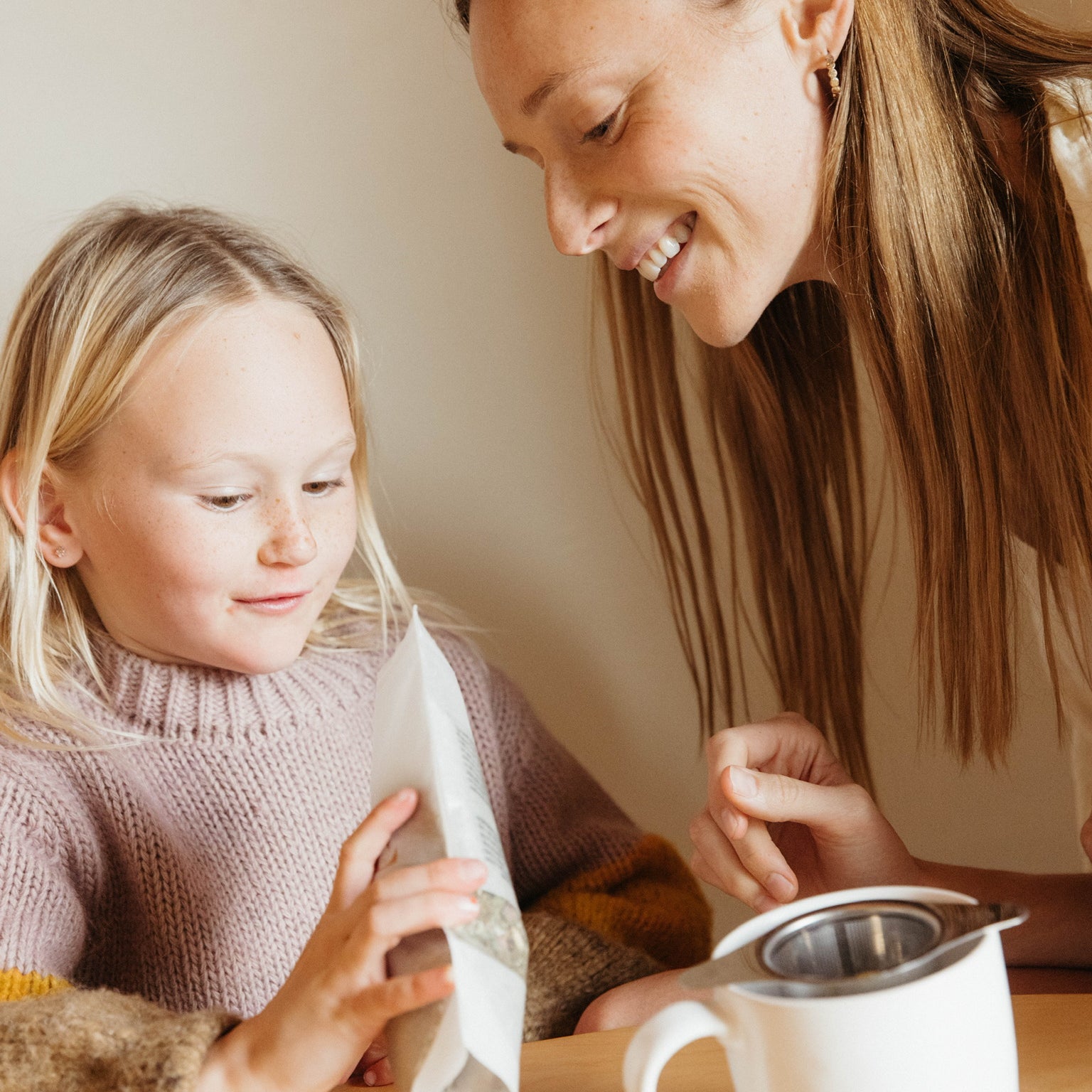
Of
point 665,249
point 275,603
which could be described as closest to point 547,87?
point 665,249

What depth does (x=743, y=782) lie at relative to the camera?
0.69m

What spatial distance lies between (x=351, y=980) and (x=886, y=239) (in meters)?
0.52

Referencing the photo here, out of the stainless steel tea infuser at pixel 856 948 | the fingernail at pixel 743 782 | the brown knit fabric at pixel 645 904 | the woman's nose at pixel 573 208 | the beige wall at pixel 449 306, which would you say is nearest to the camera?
the stainless steel tea infuser at pixel 856 948

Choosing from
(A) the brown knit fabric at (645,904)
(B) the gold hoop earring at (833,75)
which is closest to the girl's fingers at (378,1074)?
(A) the brown knit fabric at (645,904)

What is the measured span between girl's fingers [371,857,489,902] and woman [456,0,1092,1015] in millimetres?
192

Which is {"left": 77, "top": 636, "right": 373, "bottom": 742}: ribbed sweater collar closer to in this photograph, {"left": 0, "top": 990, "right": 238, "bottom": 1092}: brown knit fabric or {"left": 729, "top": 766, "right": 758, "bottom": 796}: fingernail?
{"left": 0, "top": 990, "right": 238, "bottom": 1092}: brown knit fabric

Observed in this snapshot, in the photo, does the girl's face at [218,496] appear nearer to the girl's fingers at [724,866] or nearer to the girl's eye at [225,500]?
the girl's eye at [225,500]

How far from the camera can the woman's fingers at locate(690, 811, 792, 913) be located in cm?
72

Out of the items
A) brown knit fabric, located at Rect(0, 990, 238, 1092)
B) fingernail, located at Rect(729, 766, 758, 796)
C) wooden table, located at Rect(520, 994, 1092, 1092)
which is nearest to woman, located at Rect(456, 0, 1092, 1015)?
fingernail, located at Rect(729, 766, 758, 796)

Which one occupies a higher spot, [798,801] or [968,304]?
[968,304]

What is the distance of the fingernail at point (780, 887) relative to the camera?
69 centimetres

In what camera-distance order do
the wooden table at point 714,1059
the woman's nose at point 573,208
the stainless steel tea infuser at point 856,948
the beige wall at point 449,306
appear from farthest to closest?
the beige wall at point 449,306
the woman's nose at point 573,208
the wooden table at point 714,1059
the stainless steel tea infuser at point 856,948

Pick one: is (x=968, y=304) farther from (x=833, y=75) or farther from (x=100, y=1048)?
(x=100, y=1048)

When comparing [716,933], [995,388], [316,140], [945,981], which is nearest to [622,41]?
[995,388]
